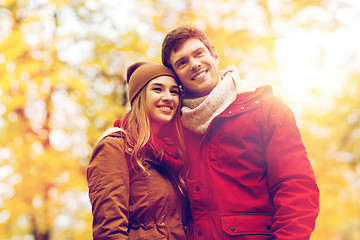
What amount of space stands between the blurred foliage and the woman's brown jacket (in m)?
2.47

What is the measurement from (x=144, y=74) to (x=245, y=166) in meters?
1.02

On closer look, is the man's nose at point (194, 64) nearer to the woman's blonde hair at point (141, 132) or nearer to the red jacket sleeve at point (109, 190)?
the woman's blonde hair at point (141, 132)

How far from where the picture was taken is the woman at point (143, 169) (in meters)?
1.88

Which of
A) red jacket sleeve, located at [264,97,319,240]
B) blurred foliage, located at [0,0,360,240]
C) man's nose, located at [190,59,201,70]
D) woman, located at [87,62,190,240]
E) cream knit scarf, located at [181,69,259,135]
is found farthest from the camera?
blurred foliage, located at [0,0,360,240]

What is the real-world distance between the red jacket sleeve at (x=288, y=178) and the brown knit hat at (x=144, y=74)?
0.81 metres

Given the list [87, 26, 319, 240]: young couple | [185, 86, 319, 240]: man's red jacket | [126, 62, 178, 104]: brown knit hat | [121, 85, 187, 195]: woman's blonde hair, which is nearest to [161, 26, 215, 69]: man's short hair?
[87, 26, 319, 240]: young couple

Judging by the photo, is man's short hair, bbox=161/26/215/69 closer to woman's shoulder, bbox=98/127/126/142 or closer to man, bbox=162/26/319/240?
man, bbox=162/26/319/240

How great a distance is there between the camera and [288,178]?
1.78 m

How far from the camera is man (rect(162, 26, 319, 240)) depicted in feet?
5.69

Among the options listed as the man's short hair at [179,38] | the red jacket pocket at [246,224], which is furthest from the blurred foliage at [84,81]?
the red jacket pocket at [246,224]

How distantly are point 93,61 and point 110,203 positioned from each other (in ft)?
11.8

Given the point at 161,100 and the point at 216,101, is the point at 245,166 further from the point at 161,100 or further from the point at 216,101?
the point at 161,100

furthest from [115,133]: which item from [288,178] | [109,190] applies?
[288,178]

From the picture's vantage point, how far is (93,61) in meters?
5.02
